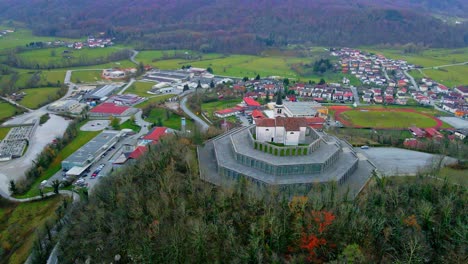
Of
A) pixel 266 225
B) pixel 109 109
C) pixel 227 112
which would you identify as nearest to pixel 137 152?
pixel 227 112

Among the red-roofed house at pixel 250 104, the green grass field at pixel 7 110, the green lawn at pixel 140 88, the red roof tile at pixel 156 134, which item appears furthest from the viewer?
the green lawn at pixel 140 88

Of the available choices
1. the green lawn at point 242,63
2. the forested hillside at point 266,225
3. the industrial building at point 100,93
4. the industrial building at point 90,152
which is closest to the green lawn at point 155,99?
the industrial building at point 100,93

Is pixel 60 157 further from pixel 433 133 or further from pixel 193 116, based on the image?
pixel 433 133

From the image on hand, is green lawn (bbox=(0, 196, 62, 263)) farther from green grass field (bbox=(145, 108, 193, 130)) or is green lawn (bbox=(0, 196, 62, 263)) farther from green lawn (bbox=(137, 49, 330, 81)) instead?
green lawn (bbox=(137, 49, 330, 81))

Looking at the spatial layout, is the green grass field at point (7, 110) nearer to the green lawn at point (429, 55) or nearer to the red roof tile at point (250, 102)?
the red roof tile at point (250, 102)

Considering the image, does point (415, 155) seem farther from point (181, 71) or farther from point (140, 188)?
point (181, 71)

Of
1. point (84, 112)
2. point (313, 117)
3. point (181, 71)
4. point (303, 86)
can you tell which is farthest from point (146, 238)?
point (181, 71)
